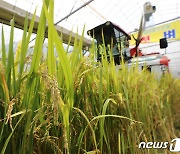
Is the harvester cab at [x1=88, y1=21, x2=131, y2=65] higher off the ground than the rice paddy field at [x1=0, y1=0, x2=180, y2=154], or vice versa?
the harvester cab at [x1=88, y1=21, x2=131, y2=65]

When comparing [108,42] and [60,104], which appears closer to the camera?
[60,104]

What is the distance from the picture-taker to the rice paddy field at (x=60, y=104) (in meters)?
0.25

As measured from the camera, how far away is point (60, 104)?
267 millimetres

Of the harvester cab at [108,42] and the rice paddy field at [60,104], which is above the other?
the harvester cab at [108,42]

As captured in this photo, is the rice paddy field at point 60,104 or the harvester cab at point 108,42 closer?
the rice paddy field at point 60,104

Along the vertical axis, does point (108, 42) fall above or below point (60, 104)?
above

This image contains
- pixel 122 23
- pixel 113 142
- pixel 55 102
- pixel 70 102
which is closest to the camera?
pixel 55 102

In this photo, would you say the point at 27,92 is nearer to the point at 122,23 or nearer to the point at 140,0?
the point at 140,0

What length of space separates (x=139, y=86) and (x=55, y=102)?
504mm

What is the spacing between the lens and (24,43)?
0.28 meters

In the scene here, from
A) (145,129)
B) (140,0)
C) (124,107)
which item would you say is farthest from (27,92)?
(140,0)

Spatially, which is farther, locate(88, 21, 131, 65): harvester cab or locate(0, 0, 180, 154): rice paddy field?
locate(88, 21, 131, 65): harvester cab

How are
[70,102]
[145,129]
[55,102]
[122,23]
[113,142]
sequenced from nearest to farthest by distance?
[55,102] < [70,102] < [113,142] < [145,129] < [122,23]

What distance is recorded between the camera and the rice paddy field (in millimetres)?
252
